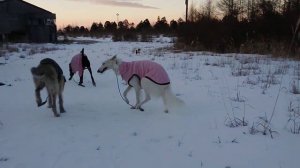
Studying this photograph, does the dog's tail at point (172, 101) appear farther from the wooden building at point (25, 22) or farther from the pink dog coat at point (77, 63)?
the wooden building at point (25, 22)

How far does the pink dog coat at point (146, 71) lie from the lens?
661cm

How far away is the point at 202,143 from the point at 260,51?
12.0 meters

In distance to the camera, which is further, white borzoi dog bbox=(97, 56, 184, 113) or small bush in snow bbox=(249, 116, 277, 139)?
white borzoi dog bbox=(97, 56, 184, 113)

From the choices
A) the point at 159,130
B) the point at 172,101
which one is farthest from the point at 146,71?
the point at 159,130

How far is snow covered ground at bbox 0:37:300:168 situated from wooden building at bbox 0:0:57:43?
30.9m

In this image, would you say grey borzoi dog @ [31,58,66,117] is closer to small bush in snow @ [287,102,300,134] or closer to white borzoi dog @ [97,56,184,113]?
white borzoi dog @ [97,56,184,113]

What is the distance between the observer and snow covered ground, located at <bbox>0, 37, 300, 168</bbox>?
4.40 m

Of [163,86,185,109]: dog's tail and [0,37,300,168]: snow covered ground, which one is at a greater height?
[163,86,185,109]: dog's tail

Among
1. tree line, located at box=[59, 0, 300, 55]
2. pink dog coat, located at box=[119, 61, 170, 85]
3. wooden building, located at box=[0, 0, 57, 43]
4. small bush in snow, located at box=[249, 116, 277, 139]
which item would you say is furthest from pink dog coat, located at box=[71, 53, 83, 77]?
wooden building, located at box=[0, 0, 57, 43]

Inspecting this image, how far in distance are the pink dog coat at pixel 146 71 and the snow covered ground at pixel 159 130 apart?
62 cm

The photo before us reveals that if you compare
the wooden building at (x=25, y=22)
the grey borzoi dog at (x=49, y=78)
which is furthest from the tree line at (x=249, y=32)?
the wooden building at (x=25, y=22)

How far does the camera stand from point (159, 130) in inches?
219

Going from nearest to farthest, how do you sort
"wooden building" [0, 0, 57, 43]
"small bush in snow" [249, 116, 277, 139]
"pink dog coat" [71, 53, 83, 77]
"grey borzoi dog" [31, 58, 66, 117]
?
"small bush in snow" [249, 116, 277, 139] → "grey borzoi dog" [31, 58, 66, 117] → "pink dog coat" [71, 53, 83, 77] → "wooden building" [0, 0, 57, 43]

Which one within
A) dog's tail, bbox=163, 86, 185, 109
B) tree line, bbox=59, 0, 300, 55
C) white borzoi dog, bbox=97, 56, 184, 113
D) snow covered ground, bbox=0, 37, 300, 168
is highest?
tree line, bbox=59, 0, 300, 55
